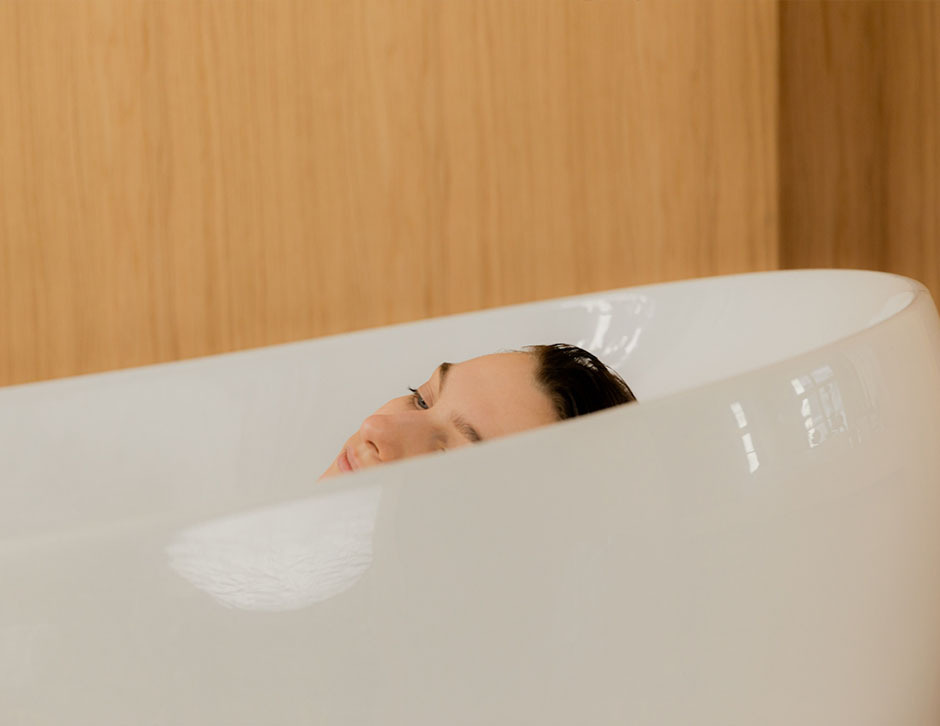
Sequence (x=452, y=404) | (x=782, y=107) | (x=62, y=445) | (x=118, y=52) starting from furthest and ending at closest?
(x=782, y=107) → (x=118, y=52) → (x=62, y=445) → (x=452, y=404)

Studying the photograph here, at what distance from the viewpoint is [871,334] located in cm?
57

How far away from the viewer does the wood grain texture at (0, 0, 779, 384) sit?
112 cm

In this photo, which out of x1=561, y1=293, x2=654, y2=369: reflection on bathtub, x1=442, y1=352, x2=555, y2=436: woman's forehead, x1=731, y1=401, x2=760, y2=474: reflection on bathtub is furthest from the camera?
x1=561, y1=293, x2=654, y2=369: reflection on bathtub

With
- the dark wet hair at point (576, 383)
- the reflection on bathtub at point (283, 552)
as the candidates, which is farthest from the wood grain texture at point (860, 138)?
the reflection on bathtub at point (283, 552)

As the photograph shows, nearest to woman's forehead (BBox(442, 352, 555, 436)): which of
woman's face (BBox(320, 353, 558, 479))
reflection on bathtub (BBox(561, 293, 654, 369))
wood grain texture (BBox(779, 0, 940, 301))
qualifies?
woman's face (BBox(320, 353, 558, 479))

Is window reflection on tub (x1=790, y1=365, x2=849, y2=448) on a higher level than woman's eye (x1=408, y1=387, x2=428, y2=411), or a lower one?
higher

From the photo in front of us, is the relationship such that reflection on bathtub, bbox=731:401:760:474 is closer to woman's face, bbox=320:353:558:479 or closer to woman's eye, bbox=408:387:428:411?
woman's face, bbox=320:353:558:479

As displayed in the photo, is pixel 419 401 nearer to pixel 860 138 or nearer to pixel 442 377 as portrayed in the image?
pixel 442 377

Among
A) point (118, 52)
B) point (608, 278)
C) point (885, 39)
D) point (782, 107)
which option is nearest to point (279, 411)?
point (118, 52)

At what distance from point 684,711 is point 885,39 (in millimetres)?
1374

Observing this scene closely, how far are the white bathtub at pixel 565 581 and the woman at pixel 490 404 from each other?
10.5 inches

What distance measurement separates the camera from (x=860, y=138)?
1.57 metres

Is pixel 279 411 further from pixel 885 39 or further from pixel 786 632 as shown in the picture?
pixel 885 39

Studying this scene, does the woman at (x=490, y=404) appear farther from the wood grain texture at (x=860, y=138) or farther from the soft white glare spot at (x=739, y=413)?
the wood grain texture at (x=860, y=138)
